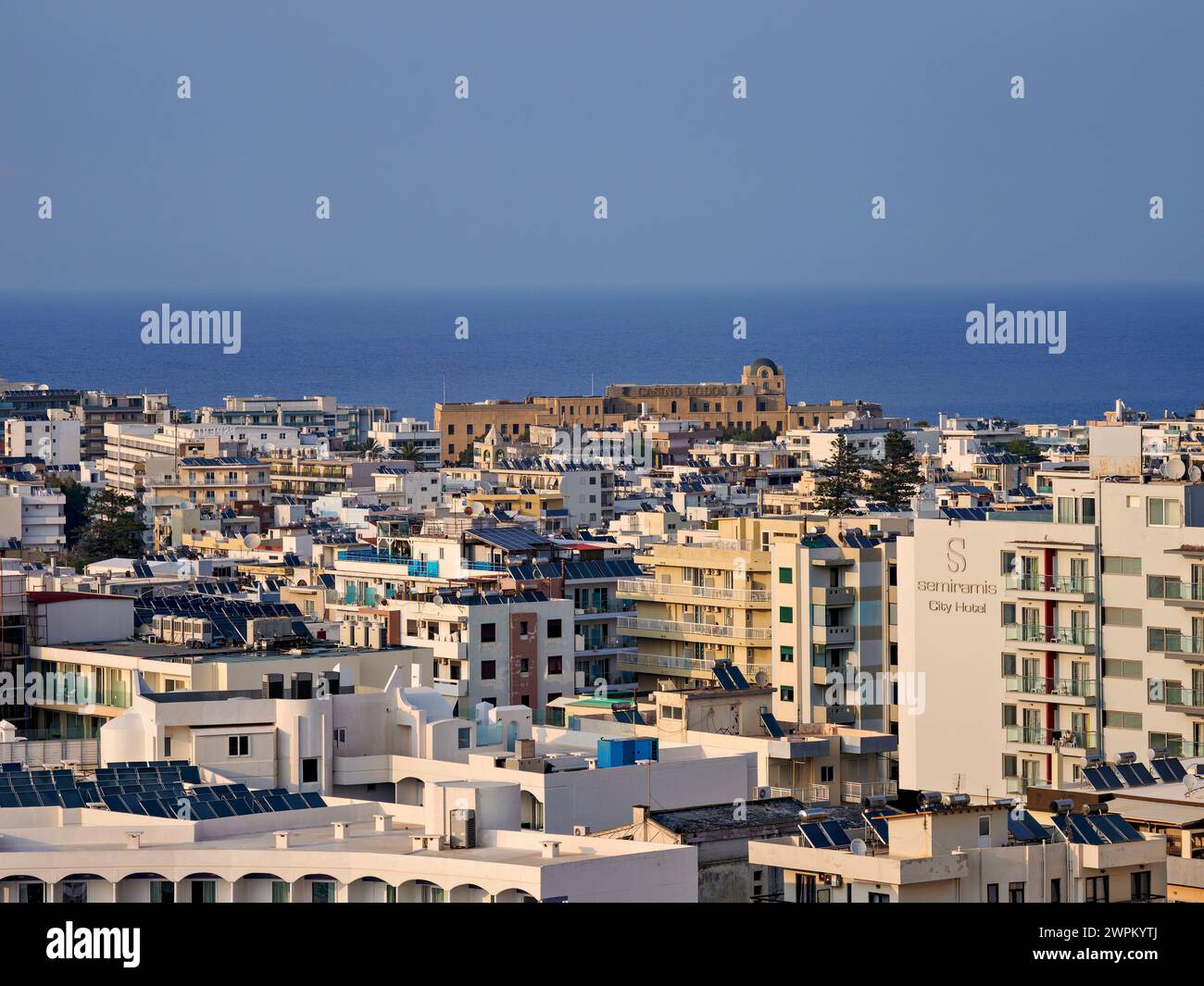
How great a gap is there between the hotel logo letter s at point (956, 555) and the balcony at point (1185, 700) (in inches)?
108

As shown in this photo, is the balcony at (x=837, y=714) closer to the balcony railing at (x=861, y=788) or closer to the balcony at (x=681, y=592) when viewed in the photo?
the balcony at (x=681, y=592)

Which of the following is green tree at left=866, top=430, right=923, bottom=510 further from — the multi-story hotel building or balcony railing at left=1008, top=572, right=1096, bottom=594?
balcony railing at left=1008, top=572, right=1096, bottom=594

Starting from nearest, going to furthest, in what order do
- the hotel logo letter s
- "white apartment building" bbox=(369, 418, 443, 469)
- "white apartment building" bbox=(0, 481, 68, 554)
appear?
the hotel logo letter s
"white apartment building" bbox=(0, 481, 68, 554)
"white apartment building" bbox=(369, 418, 443, 469)

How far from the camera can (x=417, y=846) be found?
18672mm

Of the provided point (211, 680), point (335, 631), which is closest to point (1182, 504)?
point (211, 680)

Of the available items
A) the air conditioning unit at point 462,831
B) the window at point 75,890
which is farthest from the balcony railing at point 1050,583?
the window at point 75,890

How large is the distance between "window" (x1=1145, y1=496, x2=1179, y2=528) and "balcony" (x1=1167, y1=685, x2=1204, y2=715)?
1.44 meters

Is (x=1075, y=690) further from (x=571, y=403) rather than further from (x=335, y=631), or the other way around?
(x=571, y=403)

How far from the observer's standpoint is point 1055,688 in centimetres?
2683

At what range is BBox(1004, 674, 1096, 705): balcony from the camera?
87.1ft

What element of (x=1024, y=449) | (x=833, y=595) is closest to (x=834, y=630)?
(x=833, y=595)

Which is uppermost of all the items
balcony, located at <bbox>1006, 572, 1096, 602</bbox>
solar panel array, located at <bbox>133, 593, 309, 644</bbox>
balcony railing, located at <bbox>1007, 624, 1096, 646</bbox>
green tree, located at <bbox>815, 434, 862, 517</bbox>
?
green tree, located at <bbox>815, 434, 862, 517</bbox>

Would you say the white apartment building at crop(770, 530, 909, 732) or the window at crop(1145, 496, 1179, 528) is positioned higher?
the window at crop(1145, 496, 1179, 528)
